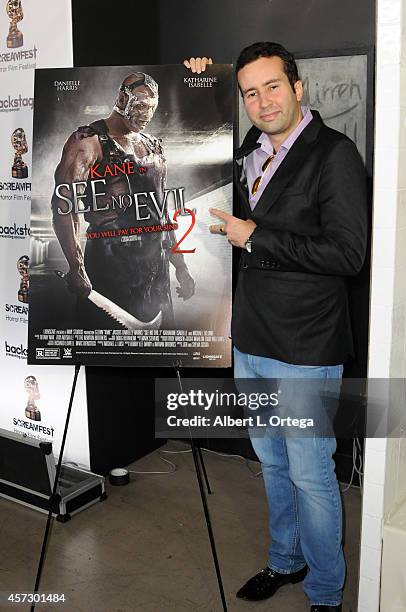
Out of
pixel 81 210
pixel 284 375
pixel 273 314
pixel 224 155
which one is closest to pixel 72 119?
pixel 81 210

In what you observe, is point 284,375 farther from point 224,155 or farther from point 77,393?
point 77,393

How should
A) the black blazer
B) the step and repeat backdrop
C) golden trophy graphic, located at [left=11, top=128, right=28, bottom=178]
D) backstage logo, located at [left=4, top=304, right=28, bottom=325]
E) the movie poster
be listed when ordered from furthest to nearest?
backstage logo, located at [left=4, top=304, right=28, bottom=325]
golden trophy graphic, located at [left=11, top=128, right=28, bottom=178]
the step and repeat backdrop
the movie poster
the black blazer

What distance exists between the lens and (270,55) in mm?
2109

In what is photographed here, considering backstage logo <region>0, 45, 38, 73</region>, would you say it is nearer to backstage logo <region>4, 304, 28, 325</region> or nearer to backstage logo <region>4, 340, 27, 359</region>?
backstage logo <region>4, 304, 28, 325</region>

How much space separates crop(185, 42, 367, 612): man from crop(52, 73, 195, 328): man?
259 millimetres

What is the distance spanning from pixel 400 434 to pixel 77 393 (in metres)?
1.56

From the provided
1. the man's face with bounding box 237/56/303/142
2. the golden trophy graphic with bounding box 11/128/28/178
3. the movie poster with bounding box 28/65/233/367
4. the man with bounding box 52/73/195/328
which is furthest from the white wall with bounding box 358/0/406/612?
the golden trophy graphic with bounding box 11/128/28/178

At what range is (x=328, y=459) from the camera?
85.8 inches

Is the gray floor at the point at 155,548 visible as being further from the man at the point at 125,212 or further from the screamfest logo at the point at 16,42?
the screamfest logo at the point at 16,42

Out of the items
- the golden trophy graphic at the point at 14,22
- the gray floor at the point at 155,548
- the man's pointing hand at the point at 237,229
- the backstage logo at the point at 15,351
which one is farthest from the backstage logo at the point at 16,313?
the man's pointing hand at the point at 237,229

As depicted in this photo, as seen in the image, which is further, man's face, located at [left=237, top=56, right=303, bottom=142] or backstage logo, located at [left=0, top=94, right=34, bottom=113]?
backstage logo, located at [left=0, top=94, right=34, bottom=113]

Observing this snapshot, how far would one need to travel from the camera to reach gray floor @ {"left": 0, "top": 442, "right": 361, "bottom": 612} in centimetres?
239

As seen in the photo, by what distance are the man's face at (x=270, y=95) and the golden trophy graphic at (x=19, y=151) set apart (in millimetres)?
1363

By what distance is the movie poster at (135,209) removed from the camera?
7.68 ft
